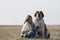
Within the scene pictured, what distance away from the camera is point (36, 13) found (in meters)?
18.1

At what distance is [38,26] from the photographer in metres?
18.1

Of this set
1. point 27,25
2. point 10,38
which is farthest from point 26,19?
point 10,38

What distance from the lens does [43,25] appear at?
59.7 ft

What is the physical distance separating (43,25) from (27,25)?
2.77 feet

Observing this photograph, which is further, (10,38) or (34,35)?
(10,38)

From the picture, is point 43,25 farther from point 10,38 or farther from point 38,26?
point 10,38

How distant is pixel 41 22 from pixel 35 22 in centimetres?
31

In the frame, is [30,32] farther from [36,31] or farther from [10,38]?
[10,38]

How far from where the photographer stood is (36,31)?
17969 millimetres

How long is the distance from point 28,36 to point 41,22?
1.01 m

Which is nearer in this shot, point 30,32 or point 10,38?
point 30,32

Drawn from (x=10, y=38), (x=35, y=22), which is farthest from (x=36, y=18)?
(x=10, y=38)

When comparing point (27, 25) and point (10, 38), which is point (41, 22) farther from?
point (10, 38)

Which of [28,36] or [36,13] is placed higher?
[36,13]
